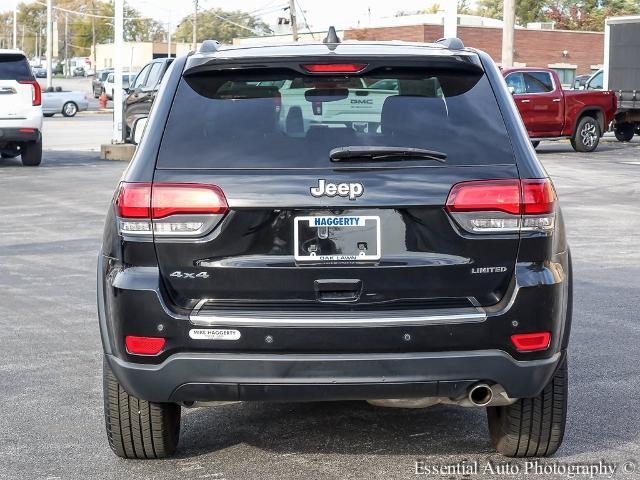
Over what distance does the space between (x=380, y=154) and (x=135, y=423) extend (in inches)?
61.1

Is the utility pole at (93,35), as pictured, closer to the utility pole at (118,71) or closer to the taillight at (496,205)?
the utility pole at (118,71)

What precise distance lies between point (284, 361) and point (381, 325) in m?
0.38

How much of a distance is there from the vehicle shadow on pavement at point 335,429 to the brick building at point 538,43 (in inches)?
2545

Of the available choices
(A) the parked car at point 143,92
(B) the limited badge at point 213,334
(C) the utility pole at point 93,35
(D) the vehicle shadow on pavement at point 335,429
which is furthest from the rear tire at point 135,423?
(C) the utility pole at point 93,35

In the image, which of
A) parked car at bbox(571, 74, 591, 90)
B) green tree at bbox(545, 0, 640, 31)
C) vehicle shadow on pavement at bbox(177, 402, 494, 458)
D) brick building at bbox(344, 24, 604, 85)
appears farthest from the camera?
green tree at bbox(545, 0, 640, 31)

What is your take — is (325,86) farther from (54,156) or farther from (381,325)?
(54,156)

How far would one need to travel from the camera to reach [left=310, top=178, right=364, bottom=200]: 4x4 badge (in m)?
4.44

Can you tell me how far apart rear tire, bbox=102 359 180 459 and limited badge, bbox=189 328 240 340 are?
60 centimetres

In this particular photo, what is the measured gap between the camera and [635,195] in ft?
59.6

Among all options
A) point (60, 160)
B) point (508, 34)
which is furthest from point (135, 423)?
point (508, 34)

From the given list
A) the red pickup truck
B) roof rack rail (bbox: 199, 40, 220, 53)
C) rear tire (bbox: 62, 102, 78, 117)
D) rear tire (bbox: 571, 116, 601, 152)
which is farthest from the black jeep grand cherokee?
rear tire (bbox: 62, 102, 78, 117)

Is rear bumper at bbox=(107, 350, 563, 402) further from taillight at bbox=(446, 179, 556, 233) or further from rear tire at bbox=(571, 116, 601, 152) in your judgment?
rear tire at bbox=(571, 116, 601, 152)

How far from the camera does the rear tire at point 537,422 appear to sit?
493cm

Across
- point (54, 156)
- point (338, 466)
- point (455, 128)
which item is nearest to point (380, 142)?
point (455, 128)
